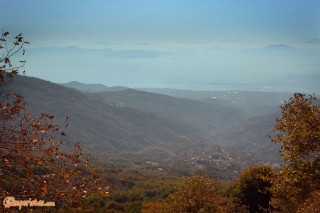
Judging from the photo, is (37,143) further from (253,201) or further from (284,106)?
(253,201)

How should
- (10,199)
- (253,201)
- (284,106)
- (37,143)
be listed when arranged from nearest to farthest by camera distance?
1. (10,199)
2. (37,143)
3. (284,106)
4. (253,201)

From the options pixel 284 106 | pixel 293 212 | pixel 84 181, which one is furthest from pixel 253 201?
pixel 84 181

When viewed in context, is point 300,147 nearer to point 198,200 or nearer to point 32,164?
point 32,164

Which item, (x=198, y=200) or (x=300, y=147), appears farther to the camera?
(x=198, y=200)

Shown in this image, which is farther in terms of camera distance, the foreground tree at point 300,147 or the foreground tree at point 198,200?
the foreground tree at point 198,200

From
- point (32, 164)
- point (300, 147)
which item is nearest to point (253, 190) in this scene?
point (300, 147)

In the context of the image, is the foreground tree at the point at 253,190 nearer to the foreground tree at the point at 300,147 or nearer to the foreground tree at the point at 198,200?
the foreground tree at the point at 198,200

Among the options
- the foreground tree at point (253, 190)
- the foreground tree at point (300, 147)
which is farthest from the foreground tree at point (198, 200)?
the foreground tree at point (300, 147)

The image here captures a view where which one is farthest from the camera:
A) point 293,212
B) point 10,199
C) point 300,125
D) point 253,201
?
point 253,201

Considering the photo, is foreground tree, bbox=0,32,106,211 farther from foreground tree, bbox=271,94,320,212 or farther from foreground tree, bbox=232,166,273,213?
foreground tree, bbox=232,166,273,213
